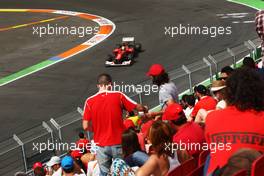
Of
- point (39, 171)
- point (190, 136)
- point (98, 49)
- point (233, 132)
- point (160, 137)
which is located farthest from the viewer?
point (98, 49)

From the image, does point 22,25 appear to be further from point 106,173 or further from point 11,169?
point 106,173

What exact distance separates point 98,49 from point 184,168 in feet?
61.6

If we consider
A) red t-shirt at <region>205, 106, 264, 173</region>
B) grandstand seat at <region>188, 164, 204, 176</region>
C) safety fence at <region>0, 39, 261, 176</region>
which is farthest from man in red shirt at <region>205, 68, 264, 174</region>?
safety fence at <region>0, 39, 261, 176</region>

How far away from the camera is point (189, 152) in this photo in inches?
314

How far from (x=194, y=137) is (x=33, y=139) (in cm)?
405

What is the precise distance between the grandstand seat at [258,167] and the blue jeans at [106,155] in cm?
358

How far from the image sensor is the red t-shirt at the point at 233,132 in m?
6.11

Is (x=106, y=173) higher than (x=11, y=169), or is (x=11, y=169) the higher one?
(x=106, y=173)

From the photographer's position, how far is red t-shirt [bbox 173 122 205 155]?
8.04m

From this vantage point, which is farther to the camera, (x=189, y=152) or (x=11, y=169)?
(x=11, y=169)

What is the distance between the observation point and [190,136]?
8.12 metres

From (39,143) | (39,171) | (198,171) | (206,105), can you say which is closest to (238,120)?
(198,171)

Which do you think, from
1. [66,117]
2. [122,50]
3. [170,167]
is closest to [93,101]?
[170,167]

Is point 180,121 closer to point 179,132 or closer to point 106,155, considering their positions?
point 179,132
